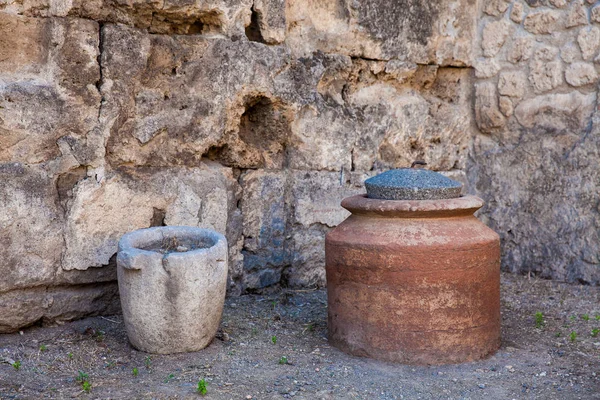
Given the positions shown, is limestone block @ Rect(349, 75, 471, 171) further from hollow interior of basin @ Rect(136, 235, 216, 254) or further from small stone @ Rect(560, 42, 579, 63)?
hollow interior of basin @ Rect(136, 235, 216, 254)

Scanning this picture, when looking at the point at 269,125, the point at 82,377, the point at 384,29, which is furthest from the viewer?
the point at 384,29

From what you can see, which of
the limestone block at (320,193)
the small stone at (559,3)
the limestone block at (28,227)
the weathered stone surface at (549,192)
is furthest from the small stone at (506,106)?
the limestone block at (28,227)

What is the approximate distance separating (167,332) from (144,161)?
97 cm

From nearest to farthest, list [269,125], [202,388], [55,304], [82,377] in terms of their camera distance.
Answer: [202,388] → [82,377] → [55,304] → [269,125]

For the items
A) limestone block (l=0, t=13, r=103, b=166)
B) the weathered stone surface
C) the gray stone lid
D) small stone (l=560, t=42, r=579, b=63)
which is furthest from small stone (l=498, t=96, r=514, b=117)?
limestone block (l=0, t=13, r=103, b=166)

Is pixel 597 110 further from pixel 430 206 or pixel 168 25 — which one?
pixel 168 25

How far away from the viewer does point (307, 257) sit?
425 centimetres

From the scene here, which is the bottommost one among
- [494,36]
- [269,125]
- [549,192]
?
[549,192]

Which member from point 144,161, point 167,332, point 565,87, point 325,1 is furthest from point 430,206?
point 565,87

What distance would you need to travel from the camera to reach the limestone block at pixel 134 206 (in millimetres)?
3293

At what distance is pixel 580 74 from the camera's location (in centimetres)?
440

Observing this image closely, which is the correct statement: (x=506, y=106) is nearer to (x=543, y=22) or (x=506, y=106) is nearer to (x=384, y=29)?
(x=543, y=22)

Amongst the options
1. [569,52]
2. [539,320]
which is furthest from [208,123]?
[569,52]

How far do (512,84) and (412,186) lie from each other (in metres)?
2.05
